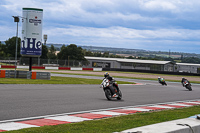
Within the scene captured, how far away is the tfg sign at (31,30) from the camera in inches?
1250

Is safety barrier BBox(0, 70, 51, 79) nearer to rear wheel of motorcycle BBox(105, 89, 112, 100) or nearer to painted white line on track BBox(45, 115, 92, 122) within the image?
rear wheel of motorcycle BBox(105, 89, 112, 100)

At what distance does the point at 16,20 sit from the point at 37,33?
2753 millimetres

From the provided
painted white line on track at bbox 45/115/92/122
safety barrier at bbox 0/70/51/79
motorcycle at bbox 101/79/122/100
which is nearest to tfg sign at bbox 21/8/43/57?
safety barrier at bbox 0/70/51/79

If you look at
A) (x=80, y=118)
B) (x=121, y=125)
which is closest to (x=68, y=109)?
(x=80, y=118)

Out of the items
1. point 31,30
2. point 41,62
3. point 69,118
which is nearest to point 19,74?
point 31,30

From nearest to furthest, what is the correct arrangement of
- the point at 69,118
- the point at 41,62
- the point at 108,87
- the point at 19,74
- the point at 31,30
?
the point at 69,118 → the point at 108,87 → the point at 19,74 → the point at 31,30 → the point at 41,62

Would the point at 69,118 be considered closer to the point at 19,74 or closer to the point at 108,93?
the point at 108,93

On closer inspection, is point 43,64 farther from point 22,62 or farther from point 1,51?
point 1,51

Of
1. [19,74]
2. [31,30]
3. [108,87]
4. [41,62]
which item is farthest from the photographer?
[41,62]

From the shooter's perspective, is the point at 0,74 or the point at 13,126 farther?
the point at 0,74

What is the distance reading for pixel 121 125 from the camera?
8.20 m

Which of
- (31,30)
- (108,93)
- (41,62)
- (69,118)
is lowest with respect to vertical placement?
(69,118)

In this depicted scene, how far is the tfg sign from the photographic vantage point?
31750 mm

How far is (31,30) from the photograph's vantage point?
32062 millimetres
